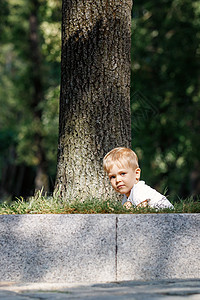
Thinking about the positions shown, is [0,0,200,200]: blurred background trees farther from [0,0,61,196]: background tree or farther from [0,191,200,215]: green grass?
[0,191,200,215]: green grass

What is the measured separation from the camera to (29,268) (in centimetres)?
434

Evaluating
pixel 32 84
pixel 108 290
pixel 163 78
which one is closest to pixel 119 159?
pixel 108 290

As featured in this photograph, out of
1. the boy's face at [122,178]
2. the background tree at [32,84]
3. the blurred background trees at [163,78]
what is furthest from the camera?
the background tree at [32,84]

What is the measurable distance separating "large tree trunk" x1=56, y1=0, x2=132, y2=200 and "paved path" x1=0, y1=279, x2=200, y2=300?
168 cm

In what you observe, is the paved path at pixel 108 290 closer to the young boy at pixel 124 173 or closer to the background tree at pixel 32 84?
the young boy at pixel 124 173

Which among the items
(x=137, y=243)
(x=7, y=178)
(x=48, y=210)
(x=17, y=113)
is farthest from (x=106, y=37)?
(x=7, y=178)

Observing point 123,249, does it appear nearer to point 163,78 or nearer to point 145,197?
point 145,197

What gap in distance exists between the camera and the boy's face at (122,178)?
5246mm

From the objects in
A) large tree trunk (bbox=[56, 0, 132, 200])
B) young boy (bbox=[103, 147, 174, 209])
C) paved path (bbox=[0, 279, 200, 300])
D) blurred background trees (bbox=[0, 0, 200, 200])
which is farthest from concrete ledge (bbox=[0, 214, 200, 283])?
blurred background trees (bbox=[0, 0, 200, 200])

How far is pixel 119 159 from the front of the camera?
5.24 meters

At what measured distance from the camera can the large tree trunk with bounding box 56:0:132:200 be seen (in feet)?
18.2

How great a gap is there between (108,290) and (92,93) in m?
2.71

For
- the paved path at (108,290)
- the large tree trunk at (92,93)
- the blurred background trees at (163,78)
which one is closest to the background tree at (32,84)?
the blurred background trees at (163,78)

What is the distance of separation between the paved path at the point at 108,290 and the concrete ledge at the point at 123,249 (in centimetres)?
20
